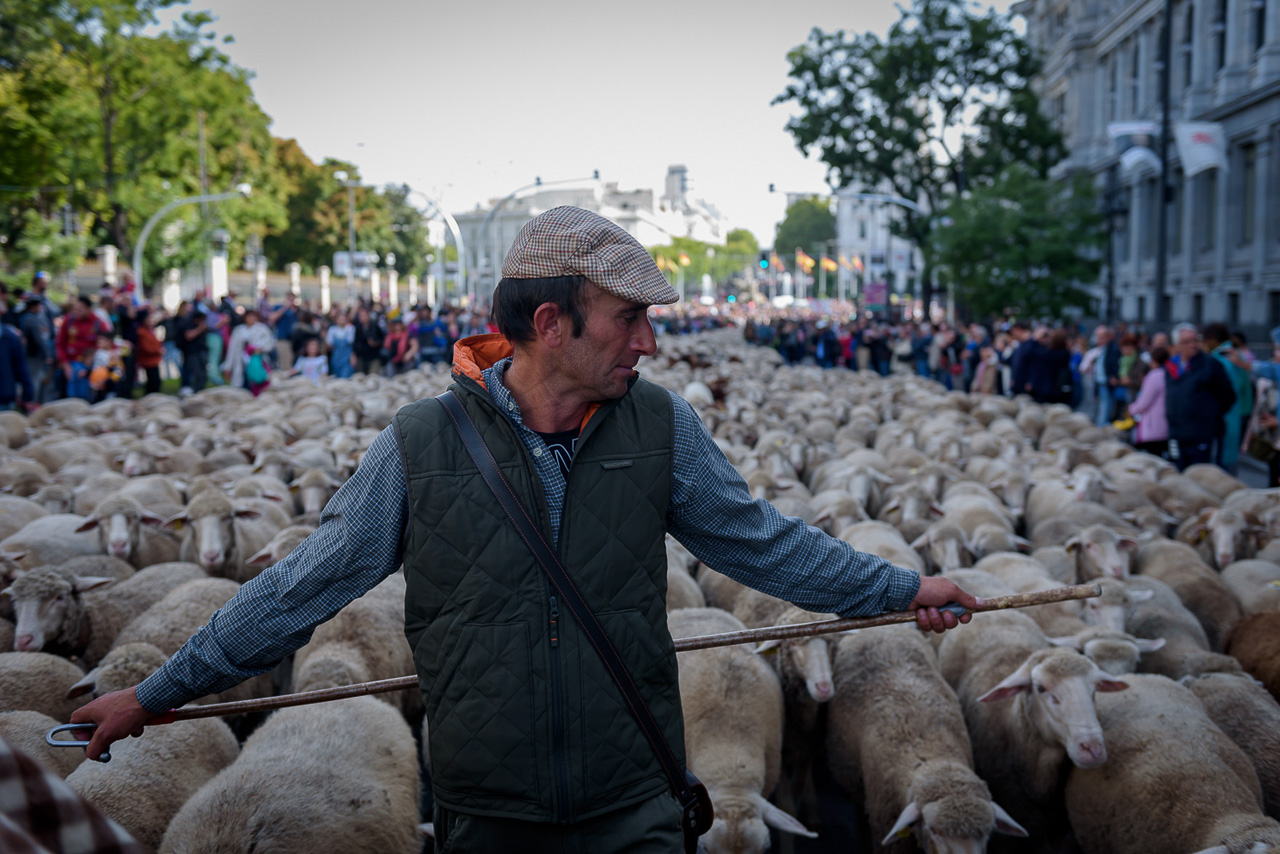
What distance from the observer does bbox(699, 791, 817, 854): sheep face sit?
355cm

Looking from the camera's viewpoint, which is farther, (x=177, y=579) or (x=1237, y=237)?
(x=1237, y=237)

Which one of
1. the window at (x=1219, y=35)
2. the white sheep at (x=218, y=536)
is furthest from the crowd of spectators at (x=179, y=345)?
the window at (x=1219, y=35)

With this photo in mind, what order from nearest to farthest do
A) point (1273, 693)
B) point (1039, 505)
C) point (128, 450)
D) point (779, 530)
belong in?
point (779, 530), point (1273, 693), point (1039, 505), point (128, 450)

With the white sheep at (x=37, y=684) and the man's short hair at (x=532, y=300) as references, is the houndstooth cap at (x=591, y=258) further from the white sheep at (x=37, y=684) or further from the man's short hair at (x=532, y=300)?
the white sheep at (x=37, y=684)

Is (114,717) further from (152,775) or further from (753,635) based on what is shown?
(152,775)

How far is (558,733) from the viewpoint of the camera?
6.76 ft

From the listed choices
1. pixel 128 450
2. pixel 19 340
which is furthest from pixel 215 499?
pixel 19 340

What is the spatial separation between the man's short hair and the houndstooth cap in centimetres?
2

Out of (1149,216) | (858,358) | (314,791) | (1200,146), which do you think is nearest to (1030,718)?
(314,791)

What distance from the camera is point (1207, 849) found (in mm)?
3434

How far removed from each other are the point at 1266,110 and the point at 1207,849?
28.6 m

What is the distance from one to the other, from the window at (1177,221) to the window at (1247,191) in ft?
12.1

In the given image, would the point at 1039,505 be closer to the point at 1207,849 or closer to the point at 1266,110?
the point at 1207,849

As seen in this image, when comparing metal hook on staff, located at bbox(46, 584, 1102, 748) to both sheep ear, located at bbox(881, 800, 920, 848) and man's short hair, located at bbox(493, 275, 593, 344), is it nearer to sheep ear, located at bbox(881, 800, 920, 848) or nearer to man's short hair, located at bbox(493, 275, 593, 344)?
man's short hair, located at bbox(493, 275, 593, 344)
